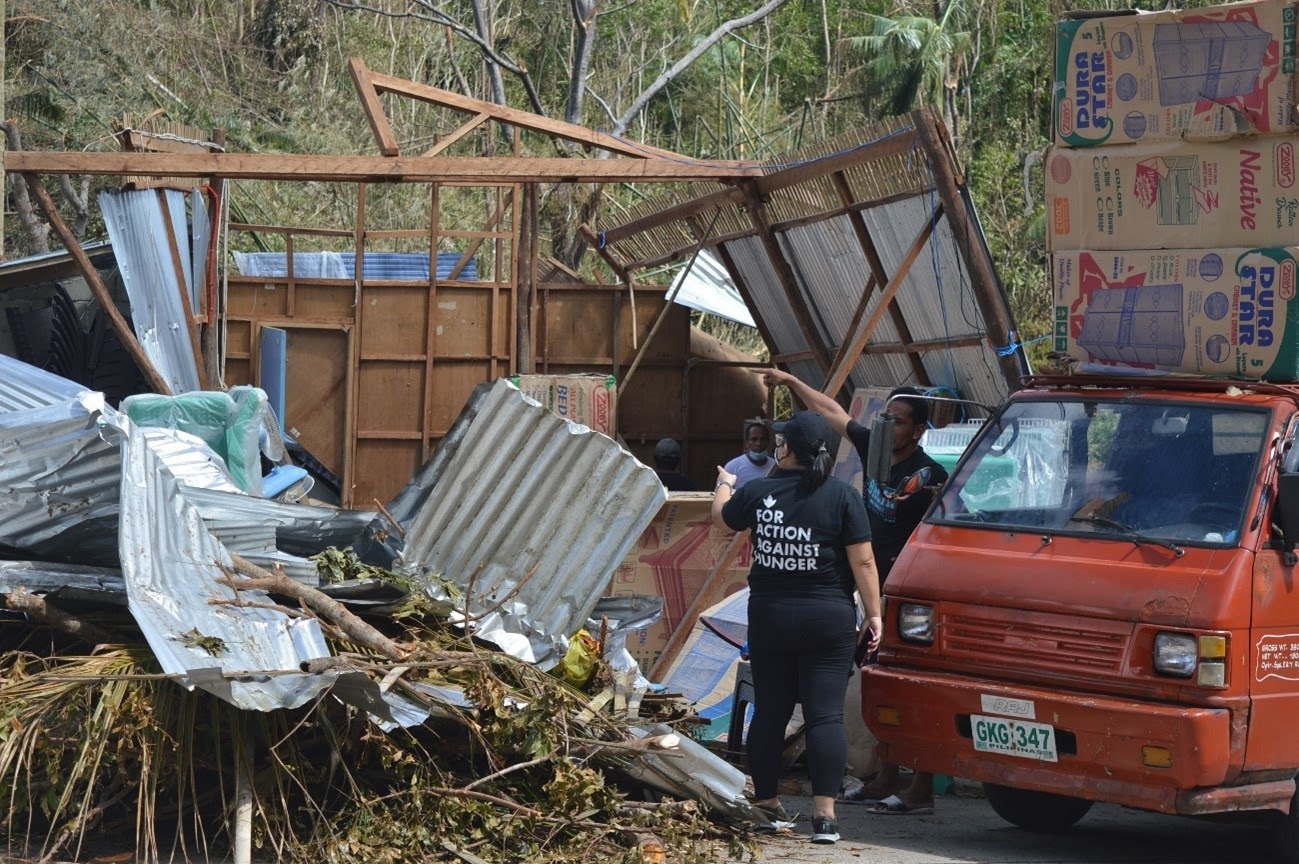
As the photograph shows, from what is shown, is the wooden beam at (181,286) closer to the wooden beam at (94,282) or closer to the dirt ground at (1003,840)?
the wooden beam at (94,282)

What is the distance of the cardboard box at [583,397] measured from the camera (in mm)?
12297

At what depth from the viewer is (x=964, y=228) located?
8.66 meters

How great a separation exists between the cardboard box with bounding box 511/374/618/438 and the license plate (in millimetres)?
6530

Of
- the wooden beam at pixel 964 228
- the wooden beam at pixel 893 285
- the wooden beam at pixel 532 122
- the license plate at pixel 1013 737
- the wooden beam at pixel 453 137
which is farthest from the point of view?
the wooden beam at pixel 532 122

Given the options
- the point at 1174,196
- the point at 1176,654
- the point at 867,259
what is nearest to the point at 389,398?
the point at 867,259

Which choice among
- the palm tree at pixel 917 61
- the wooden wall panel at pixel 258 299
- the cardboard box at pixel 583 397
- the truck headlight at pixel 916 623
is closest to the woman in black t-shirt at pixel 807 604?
the truck headlight at pixel 916 623

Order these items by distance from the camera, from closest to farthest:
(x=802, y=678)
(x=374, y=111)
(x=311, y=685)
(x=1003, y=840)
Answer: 1. (x=311, y=685)
2. (x=802, y=678)
3. (x=1003, y=840)
4. (x=374, y=111)

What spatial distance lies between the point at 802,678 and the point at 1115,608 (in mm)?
1366

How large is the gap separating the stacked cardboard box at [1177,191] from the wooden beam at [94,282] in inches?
253

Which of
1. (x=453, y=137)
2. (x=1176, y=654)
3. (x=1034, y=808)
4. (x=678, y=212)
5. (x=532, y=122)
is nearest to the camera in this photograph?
(x=1176, y=654)

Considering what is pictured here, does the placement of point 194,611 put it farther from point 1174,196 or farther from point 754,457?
point 754,457

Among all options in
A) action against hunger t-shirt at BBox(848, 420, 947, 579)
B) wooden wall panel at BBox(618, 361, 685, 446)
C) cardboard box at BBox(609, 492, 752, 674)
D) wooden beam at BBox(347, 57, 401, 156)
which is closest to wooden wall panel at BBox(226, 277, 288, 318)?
wooden wall panel at BBox(618, 361, 685, 446)

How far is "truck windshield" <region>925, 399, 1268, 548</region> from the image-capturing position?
6.02 meters

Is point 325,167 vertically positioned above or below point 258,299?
above
